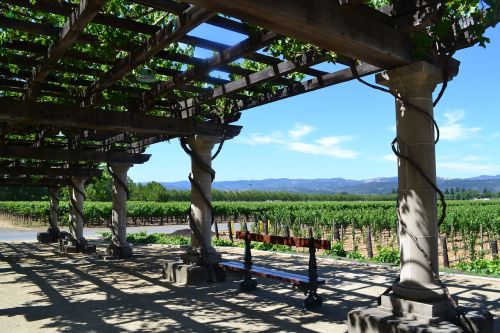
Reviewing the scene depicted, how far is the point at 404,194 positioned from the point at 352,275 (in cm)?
516

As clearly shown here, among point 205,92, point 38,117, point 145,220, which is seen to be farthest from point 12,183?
point 145,220

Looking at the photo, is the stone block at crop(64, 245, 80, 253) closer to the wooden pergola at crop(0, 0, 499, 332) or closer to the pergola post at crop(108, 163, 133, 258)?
the pergola post at crop(108, 163, 133, 258)

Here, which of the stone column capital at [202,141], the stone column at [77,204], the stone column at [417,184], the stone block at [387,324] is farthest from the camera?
the stone column at [77,204]

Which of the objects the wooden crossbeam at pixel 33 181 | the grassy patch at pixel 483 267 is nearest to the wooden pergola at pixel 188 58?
the grassy patch at pixel 483 267

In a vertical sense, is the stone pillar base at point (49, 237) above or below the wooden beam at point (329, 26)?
below

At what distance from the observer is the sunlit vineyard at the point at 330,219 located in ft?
64.0

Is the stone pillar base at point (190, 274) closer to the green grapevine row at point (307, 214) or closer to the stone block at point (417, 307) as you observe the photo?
the stone block at point (417, 307)

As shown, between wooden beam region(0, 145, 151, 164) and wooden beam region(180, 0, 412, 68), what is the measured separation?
9.92 m

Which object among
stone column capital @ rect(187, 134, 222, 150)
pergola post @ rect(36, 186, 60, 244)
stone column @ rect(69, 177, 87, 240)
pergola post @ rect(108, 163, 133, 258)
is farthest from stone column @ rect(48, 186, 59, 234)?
stone column capital @ rect(187, 134, 222, 150)

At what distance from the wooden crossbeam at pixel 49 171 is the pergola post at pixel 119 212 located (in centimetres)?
308

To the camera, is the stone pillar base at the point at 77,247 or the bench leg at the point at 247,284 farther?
the stone pillar base at the point at 77,247

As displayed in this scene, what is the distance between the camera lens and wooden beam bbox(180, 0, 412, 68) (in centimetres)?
345

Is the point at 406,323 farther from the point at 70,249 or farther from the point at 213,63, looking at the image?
the point at 70,249

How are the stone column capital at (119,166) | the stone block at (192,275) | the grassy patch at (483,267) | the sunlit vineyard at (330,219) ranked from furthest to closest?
the sunlit vineyard at (330,219) < the stone column capital at (119,166) < the grassy patch at (483,267) < the stone block at (192,275)
